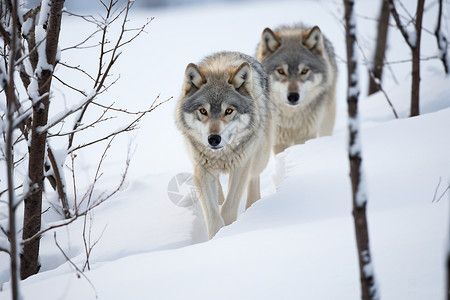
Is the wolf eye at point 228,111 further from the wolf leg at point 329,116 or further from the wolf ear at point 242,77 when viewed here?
the wolf leg at point 329,116

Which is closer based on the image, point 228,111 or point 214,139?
point 214,139

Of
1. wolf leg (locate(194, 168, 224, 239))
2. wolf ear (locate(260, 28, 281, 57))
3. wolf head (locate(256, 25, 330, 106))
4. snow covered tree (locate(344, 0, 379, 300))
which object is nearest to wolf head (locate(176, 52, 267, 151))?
wolf leg (locate(194, 168, 224, 239))

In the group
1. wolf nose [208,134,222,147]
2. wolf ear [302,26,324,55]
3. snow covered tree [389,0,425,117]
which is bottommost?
wolf nose [208,134,222,147]

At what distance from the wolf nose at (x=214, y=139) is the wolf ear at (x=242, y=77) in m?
0.60

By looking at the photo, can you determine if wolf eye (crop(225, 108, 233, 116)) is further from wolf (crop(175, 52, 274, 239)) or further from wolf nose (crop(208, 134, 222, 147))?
wolf nose (crop(208, 134, 222, 147))

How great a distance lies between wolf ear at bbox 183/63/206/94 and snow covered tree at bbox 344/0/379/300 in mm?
2541

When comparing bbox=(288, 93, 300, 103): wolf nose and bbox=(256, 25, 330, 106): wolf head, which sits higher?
bbox=(256, 25, 330, 106): wolf head

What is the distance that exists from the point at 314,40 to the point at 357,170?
4515 millimetres

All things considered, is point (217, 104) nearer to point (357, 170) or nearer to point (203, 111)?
point (203, 111)

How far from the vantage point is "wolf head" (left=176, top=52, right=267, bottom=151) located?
3.76 meters

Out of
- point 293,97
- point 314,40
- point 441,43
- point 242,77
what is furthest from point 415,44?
point 242,77

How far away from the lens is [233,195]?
4.23 metres

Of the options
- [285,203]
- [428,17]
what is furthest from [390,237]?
[428,17]

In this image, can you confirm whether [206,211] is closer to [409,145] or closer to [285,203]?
[285,203]
